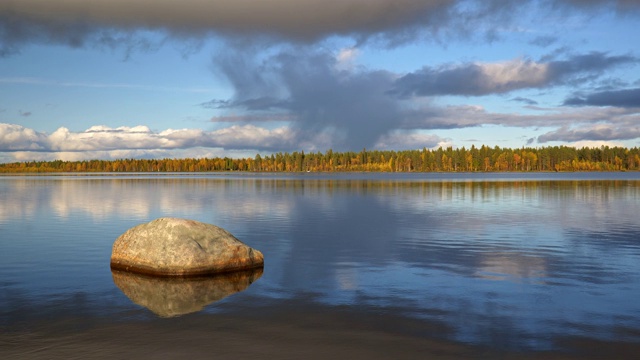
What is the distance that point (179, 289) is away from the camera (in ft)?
Result: 53.9

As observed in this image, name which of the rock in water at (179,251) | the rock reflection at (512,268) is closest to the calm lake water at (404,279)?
the rock reflection at (512,268)

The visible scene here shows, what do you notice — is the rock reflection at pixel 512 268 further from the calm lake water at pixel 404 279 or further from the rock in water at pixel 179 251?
the rock in water at pixel 179 251

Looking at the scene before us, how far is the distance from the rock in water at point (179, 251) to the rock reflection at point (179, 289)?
40 cm

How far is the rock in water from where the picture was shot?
18.3 metres

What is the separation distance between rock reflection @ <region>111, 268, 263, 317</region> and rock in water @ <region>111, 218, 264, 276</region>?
395 mm

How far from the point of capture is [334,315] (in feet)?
43.8

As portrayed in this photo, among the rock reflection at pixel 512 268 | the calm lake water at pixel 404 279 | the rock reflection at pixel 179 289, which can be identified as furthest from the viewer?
the rock reflection at pixel 512 268

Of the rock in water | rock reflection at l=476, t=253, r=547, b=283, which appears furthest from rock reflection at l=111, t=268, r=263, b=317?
rock reflection at l=476, t=253, r=547, b=283

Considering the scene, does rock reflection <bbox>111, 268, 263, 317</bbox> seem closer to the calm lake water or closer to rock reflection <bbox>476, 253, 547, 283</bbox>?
the calm lake water

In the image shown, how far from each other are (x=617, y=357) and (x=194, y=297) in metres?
11.0

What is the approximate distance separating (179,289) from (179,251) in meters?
2.35

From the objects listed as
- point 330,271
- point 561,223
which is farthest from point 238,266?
point 561,223

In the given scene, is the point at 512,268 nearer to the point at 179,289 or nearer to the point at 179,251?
the point at 179,289

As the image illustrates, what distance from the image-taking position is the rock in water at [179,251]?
60.2 ft
